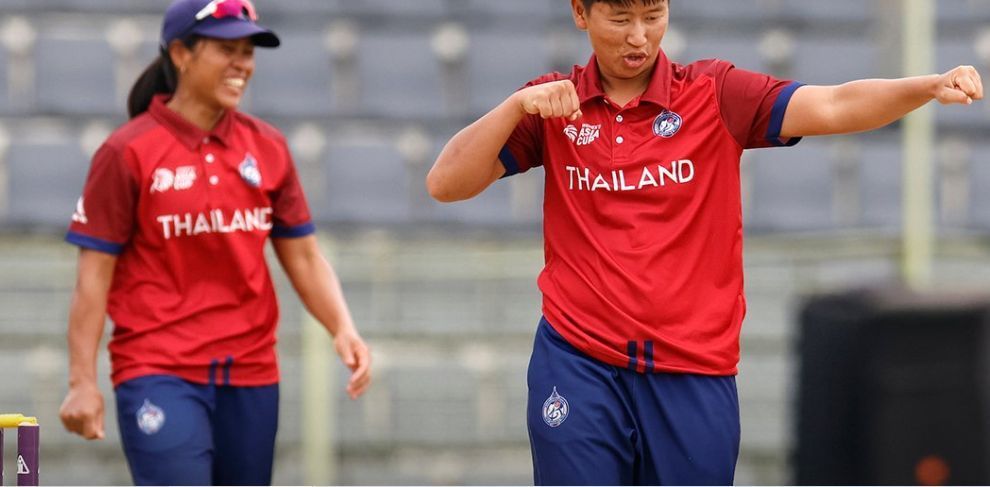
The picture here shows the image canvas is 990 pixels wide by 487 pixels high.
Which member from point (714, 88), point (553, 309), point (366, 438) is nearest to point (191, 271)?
point (553, 309)

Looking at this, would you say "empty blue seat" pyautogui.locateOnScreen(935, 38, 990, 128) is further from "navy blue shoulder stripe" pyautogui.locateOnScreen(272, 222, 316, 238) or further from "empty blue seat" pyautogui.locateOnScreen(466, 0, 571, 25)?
"navy blue shoulder stripe" pyautogui.locateOnScreen(272, 222, 316, 238)

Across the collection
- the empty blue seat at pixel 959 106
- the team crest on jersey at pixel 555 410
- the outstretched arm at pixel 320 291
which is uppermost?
the empty blue seat at pixel 959 106

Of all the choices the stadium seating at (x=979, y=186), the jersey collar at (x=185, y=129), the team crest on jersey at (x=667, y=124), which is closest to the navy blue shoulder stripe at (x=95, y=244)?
the jersey collar at (x=185, y=129)

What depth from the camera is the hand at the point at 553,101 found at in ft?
10.7

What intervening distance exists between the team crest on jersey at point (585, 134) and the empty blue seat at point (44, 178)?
16.8 ft

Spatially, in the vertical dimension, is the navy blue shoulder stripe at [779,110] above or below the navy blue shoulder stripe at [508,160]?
above

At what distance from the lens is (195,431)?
4195mm

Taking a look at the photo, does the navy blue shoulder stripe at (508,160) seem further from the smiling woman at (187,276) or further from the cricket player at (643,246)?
the smiling woman at (187,276)

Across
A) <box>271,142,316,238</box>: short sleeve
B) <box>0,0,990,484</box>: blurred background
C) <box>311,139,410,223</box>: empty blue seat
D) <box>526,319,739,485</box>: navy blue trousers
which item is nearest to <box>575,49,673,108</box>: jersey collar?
<box>526,319,739,485</box>: navy blue trousers

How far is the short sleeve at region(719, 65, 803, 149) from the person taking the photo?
3.39 metres

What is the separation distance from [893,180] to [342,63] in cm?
292

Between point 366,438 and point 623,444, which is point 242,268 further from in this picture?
point 366,438

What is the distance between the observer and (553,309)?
3471 mm

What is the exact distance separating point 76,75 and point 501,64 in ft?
7.15
